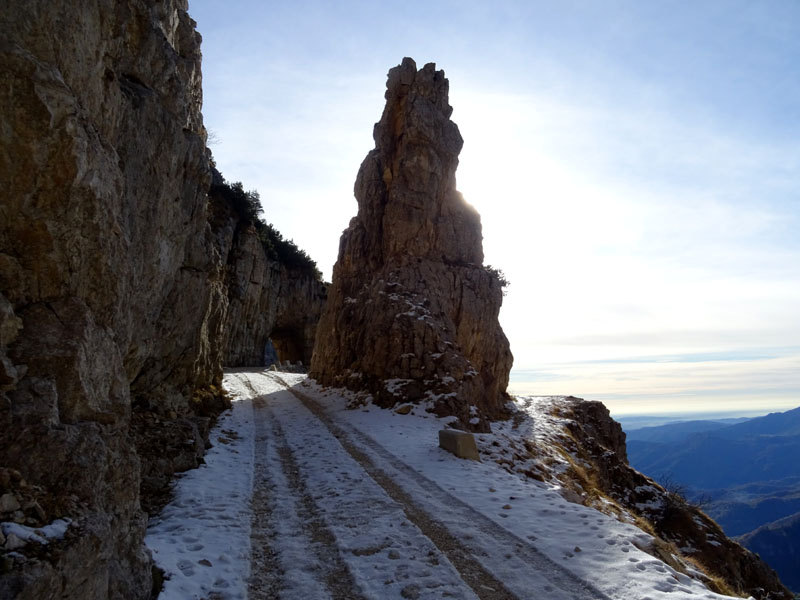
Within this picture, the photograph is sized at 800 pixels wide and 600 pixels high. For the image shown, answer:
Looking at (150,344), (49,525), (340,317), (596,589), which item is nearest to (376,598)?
(596,589)

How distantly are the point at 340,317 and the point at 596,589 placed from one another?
24.9 metres

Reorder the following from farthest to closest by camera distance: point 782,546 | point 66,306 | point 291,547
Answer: point 782,546 < point 291,547 < point 66,306

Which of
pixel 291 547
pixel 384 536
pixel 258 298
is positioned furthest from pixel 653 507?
pixel 258 298

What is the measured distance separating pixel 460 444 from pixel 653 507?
15.7 m

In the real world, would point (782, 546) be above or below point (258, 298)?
below

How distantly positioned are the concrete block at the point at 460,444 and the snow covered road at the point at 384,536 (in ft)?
1.31

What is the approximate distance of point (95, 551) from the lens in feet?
14.8

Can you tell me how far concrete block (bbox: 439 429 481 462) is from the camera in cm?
1418

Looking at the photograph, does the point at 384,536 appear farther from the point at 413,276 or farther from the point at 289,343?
the point at 289,343

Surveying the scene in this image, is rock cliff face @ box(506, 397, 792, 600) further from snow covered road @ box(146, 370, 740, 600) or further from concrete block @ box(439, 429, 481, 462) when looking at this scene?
snow covered road @ box(146, 370, 740, 600)

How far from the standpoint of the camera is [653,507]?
77.4ft

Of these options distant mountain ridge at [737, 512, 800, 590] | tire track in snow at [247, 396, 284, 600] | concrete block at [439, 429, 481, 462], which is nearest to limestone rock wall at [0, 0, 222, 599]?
tire track in snow at [247, 396, 284, 600]

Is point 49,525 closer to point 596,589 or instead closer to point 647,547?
point 596,589

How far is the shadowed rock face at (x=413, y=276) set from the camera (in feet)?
79.2
